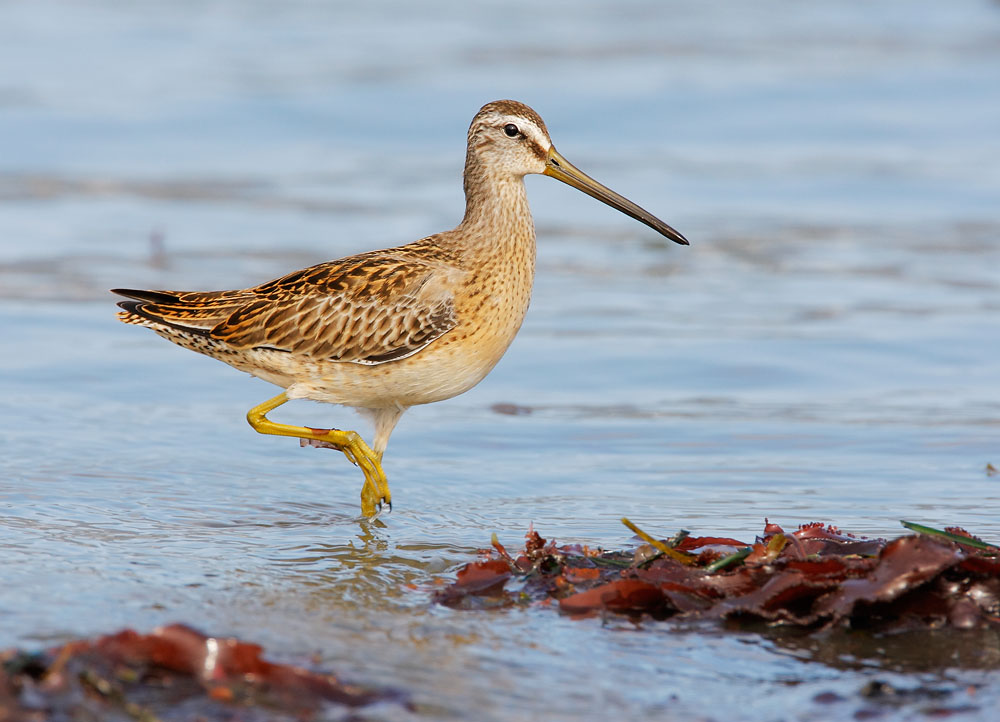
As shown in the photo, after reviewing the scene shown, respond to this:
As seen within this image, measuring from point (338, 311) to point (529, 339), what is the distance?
9.55 ft

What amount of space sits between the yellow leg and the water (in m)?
0.14

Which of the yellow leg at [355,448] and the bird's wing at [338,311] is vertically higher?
the bird's wing at [338,311]

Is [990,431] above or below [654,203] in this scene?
below

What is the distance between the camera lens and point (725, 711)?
378 centimetres

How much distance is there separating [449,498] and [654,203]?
21.9 ft

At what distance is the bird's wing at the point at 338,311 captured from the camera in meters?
6.13

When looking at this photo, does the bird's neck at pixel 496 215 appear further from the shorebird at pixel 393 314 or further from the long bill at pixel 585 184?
the long bill at pixel 585 184

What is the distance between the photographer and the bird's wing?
6133 mm

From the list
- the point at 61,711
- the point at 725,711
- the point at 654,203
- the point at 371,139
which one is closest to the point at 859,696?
the point at 725,711

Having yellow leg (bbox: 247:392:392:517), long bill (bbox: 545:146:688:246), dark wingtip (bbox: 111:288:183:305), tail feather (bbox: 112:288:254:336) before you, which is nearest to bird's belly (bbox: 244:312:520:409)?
yellow leg (bbox: 247:392:392:517)

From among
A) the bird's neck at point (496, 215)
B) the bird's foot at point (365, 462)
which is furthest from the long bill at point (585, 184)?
the bird's foot at point (365, 462)

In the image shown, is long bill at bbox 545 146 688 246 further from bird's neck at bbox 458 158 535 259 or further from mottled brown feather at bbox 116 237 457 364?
mottled brown feather at bbox 116 237 457 364

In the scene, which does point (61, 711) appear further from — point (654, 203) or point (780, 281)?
point (654, 203)

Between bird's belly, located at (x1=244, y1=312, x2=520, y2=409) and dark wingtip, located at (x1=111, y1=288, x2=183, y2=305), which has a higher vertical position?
dark wingtip, located at (x1=111, y1=288, x2=183, y2=305)
